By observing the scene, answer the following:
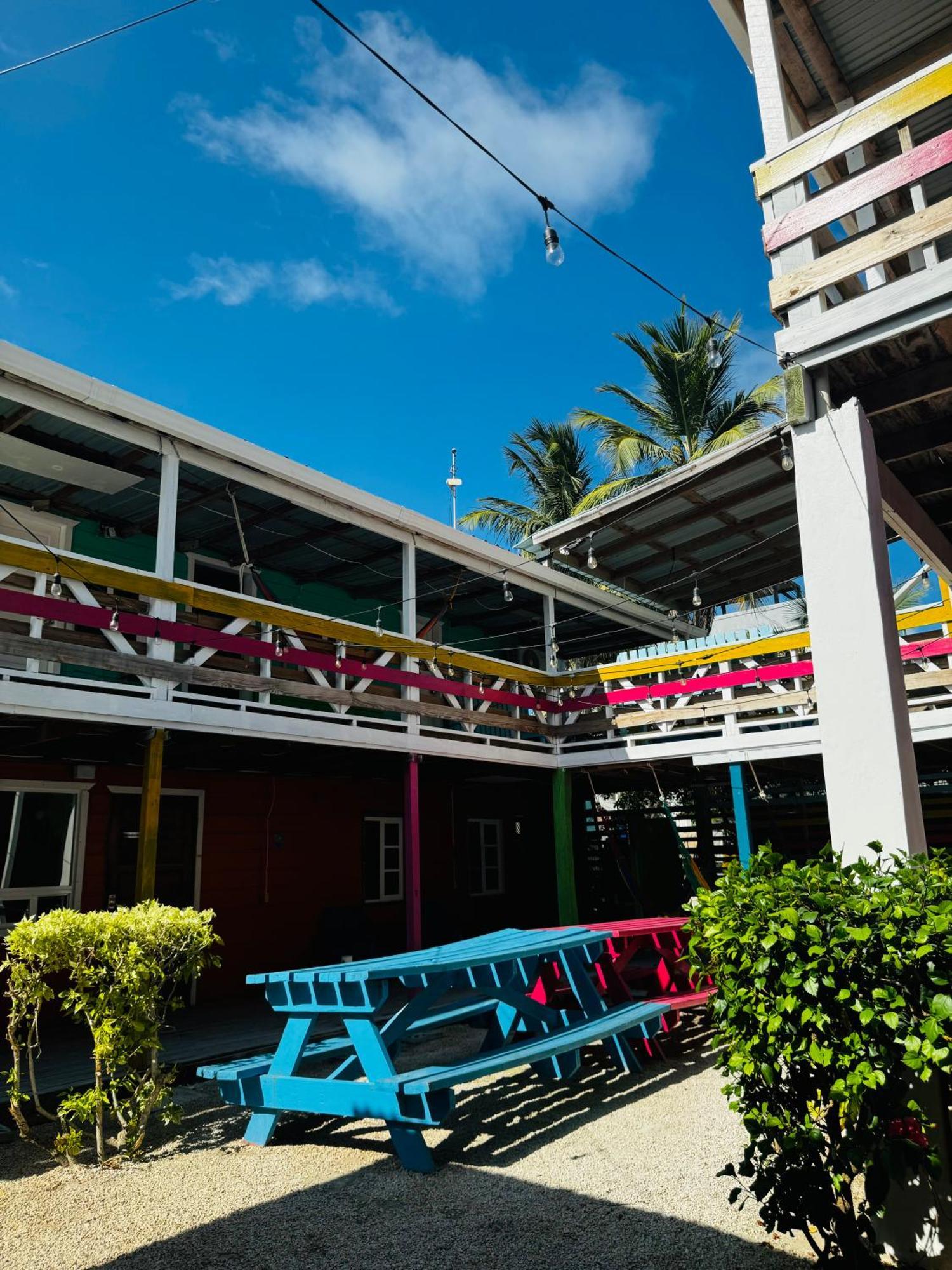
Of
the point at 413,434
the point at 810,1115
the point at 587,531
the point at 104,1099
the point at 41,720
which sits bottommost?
the point at 104,1099

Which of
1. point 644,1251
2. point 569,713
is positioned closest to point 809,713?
point 569,713

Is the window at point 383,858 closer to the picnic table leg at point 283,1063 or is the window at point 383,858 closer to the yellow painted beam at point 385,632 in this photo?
the yellow painted beam at point 385,632

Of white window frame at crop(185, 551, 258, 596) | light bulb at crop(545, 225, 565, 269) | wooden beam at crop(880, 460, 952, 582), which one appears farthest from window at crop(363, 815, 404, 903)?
light bulb at crop(545, 225, 565, 269)

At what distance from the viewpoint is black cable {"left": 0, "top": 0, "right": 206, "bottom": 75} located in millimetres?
4656

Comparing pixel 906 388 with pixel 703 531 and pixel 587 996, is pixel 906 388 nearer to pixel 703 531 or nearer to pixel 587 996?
pixel 703 531

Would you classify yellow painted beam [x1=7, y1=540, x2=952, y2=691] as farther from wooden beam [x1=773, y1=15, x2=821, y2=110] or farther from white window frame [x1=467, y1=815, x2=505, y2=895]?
wooden beam [x1=773, y1=15, x2=821, y2=110]

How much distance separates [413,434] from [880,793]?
34.4m

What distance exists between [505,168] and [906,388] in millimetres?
2863

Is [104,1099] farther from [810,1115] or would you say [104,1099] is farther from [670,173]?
[670,173]

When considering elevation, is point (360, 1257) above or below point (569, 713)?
below

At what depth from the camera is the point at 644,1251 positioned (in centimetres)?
342

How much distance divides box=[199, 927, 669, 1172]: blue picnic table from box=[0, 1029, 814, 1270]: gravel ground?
11.8 inches

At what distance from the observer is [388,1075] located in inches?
180

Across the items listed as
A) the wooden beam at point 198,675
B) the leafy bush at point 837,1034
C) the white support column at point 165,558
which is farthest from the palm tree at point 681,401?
the leafy bush at point 837,1034
